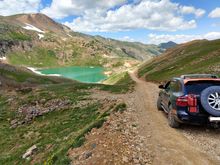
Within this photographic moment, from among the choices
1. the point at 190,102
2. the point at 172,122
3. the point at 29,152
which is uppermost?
the point at 190,102

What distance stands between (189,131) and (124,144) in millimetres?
4351

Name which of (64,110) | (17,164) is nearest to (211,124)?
(17,164)

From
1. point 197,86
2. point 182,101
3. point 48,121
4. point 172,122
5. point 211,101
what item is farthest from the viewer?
point 48,121

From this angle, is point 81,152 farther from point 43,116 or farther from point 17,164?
point 43,116

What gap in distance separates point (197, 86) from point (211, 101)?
1483 millimetres

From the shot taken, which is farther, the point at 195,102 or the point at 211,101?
the point at 195,102

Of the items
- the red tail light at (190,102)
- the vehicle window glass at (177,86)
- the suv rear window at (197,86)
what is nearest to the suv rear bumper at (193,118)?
the red tail light at (190,102)

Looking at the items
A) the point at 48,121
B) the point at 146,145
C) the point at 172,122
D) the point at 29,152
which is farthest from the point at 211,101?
the point at 48,121

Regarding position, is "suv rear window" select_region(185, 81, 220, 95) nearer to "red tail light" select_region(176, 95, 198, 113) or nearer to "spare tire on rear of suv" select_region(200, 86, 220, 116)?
"red tail light" select_region(176, 95, 198, 113)

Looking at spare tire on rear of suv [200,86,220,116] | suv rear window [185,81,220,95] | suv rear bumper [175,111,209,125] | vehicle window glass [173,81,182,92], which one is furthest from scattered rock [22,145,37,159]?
spare tire on rear of suv [200,86,220,116]

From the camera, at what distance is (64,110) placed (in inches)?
1313

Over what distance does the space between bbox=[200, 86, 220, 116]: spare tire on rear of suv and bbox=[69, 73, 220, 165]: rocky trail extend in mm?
1504

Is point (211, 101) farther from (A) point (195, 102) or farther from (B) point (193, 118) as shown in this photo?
(B) point (193, 118)

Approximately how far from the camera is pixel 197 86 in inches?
667
